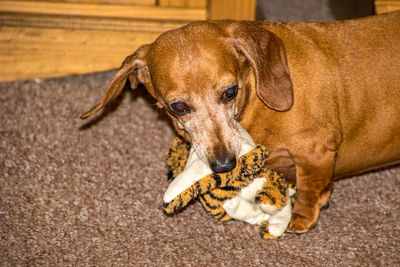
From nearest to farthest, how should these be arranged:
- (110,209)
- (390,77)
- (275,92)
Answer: (275,92) < (390,77) < (110,209)

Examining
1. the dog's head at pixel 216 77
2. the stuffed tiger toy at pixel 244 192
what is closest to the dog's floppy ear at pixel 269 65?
the dog's head at pixel 216 77

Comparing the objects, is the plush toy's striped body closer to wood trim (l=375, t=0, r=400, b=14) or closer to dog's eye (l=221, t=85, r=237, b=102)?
dog's eye (l=221, t=85, r=237, b=102)

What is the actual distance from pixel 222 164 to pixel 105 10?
4.31ft

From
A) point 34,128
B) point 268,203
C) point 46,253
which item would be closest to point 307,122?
point 268,203

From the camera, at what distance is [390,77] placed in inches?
77.6

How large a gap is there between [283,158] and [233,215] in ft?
0.98

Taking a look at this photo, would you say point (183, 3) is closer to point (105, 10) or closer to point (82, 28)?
point (105, 10)

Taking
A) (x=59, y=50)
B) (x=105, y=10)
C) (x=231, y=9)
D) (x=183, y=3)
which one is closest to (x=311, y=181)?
(x=231, y=9)

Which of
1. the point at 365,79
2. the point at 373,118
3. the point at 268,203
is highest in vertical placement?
the point at 365,79

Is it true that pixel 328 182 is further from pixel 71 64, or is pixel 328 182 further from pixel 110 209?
pixel 71 64

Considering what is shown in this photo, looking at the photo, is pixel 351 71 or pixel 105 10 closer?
pixel 351 71

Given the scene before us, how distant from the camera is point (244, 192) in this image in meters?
2.00

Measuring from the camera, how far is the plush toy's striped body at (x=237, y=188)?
1.83m

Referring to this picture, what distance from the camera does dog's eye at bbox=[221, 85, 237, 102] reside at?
6.02ft
